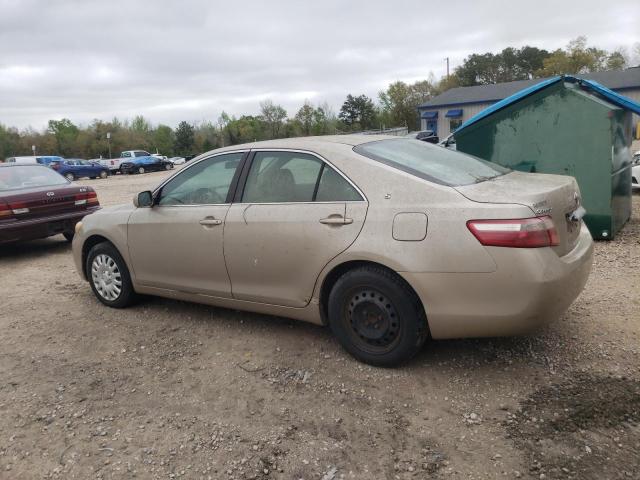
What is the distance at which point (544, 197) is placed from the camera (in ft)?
10.1

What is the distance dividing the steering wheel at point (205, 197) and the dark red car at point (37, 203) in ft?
14.4

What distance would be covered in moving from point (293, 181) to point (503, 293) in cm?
167

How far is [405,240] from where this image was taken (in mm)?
3172

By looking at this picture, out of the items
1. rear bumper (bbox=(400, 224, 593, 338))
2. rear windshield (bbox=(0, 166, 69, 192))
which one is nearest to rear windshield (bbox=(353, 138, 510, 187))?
rear bumper (bbox=(400, 224, 593, 338))

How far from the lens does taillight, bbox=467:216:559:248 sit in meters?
2.91

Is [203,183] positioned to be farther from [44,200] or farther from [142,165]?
[142,165]

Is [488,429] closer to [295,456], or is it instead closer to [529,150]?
[295,456]

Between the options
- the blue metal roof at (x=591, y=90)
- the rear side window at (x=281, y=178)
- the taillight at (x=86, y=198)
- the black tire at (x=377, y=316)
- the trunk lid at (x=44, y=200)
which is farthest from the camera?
the taillight at (x=86, y=198)

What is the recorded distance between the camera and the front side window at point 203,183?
4.15 meters

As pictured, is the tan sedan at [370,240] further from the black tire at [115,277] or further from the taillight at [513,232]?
the black tire at [115,277]

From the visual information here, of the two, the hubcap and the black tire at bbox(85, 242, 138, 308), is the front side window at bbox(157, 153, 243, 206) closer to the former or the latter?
the black tire at bbox(85, 242, 138, 308)

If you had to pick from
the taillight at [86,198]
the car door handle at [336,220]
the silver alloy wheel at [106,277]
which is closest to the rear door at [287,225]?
the car door handle at [336,220]

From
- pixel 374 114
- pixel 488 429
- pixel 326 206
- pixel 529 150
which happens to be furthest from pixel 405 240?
pixel 374 114

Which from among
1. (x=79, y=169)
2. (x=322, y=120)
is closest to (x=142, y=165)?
(x=79, y=169)
